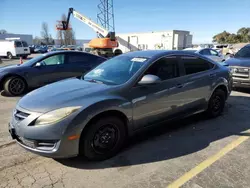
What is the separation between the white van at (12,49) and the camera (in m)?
26.5

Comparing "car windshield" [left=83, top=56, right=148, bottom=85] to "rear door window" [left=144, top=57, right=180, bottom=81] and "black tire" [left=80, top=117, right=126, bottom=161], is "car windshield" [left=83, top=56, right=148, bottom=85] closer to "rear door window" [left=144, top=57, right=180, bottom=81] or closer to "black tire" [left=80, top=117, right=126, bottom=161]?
"rear door window" [left=144, top=57, right=180, bottom=81]

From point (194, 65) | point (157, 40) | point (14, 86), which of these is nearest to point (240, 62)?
point (194, 65)

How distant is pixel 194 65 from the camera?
4.55 metres

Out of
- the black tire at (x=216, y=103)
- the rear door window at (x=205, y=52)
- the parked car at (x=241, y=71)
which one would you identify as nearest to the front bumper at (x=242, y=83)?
the parked car at (x=241, y=71)

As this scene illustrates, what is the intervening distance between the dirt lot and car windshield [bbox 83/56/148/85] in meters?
1.13

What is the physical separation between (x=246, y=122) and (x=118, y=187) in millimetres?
3464

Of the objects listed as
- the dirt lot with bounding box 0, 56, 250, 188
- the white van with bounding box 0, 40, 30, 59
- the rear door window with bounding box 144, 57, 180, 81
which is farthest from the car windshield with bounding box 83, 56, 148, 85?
the white van with bounding box 0, 40, 30, 59

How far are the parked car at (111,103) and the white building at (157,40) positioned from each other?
27.4 metres

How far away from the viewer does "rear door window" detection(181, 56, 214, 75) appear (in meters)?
4.36

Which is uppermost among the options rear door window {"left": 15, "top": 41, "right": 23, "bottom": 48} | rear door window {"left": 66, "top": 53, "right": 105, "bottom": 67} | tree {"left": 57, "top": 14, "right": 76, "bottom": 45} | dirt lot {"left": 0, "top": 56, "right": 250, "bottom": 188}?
tree {"left": 57, "top": 14, "right": 76, "bottom": 45}

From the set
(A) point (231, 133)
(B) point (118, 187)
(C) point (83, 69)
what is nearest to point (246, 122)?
(A) point (231, 133)

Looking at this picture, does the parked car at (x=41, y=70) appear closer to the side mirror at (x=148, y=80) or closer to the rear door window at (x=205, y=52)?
the side mirror at (x=148, y=80)

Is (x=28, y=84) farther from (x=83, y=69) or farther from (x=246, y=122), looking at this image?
(x=246, y=122)

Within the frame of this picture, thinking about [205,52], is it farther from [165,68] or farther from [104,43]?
[165,68]
